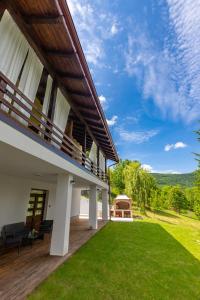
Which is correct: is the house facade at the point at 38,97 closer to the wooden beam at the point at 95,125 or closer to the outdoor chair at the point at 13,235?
the outdoor chair at the point at 13,235

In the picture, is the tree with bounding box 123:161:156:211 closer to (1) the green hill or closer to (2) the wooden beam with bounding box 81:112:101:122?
(2) the wooden beam with bounding box 81:112:101:122

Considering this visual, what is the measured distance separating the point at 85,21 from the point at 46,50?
14.3 ft

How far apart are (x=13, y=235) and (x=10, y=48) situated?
641cm

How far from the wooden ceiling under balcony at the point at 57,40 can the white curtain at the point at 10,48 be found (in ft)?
0.99

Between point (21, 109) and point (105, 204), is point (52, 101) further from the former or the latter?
point (105, 204)

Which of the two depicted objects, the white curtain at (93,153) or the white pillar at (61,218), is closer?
the white pillar at (61,218)

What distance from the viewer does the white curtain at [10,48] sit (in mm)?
3715

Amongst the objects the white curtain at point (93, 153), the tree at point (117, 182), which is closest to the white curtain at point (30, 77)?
the white curtain at point (93, 153)

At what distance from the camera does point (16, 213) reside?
320 inches

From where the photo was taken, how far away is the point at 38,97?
785 centimetres

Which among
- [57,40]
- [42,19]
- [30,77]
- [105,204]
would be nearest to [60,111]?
[30,77]

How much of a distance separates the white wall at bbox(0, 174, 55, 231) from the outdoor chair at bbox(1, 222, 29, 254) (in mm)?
291

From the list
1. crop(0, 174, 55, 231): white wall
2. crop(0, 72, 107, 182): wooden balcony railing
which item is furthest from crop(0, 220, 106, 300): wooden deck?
crop(0, 72, 107, 182): wooden balcony railing

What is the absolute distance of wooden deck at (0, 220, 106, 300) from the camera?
375 cm
